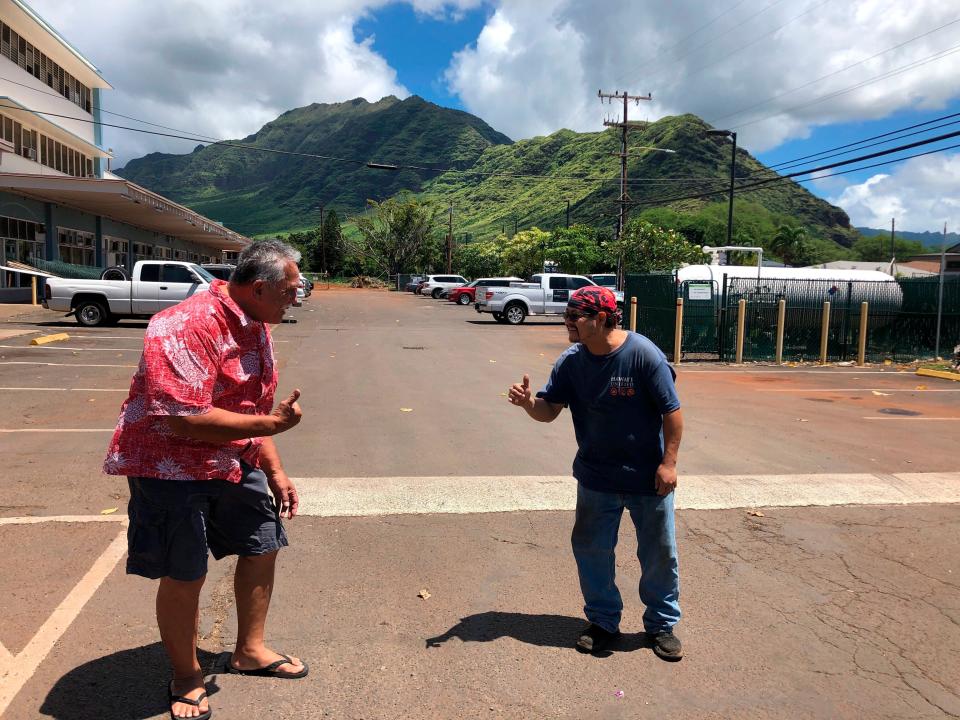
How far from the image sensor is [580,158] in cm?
18175

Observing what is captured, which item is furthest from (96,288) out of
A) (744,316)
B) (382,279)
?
(382,279)

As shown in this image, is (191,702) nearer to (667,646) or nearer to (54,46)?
(667,646)

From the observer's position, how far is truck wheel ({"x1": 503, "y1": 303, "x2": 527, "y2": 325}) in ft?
98.3

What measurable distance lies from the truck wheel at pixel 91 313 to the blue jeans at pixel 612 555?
20.8 meters

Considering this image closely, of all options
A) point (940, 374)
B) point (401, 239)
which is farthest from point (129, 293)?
point (401, 239)

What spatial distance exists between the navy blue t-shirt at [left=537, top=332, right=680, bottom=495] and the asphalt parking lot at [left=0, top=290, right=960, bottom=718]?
2.81 feet

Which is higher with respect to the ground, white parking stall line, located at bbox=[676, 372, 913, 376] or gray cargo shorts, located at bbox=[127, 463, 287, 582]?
gray cargo shorts, located at bbox=[127, 463, 287, 582]

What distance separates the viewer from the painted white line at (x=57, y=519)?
202 inches

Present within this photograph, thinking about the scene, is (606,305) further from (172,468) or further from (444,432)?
(444,432)

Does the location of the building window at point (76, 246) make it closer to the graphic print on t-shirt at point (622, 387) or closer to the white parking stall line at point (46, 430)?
the white parking stall line at point (46, 430)

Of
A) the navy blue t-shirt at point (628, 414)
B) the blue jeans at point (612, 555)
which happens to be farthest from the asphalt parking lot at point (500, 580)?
the navy blue t-shirt at point (628, 414)

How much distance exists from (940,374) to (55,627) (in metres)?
16.9

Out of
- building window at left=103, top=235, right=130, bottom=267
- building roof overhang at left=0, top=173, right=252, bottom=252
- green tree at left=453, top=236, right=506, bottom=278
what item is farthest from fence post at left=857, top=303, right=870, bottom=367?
green tree at left=453, top=236, right=506, bottom=278

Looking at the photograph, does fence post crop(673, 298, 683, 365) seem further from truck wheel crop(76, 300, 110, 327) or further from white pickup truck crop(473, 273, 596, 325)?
truck wheel crop(76, 300, 110, 327)
